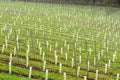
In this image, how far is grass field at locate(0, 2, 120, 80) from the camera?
128 feet

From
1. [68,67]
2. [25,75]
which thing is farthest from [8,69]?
[68,67]

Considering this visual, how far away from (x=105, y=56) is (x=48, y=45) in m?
9.62

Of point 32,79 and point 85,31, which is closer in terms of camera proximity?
point 32,79

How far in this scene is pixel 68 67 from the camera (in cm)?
4134

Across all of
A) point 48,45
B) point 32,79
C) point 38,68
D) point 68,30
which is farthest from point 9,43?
point 68,30

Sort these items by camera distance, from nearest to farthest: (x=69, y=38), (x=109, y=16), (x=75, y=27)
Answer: (x=69, y=38) < (x=75, y=27) < (x=109, y=16)

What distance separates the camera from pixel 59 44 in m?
55.8

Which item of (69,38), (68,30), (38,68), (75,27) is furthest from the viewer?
(75,27)

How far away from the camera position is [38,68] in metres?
39.4

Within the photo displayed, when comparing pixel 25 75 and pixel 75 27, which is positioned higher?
pixel 75 27

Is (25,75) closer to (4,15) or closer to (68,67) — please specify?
(68,67)

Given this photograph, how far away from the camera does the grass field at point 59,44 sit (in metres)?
39.2

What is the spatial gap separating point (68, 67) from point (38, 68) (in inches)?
168

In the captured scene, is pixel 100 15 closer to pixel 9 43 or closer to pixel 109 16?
pixel 109 16
